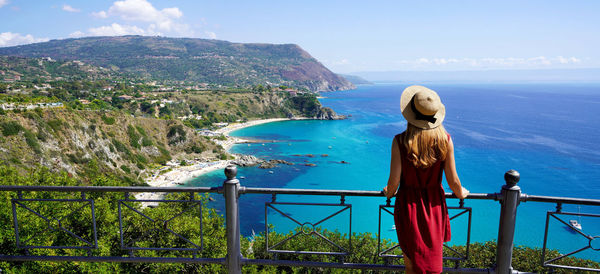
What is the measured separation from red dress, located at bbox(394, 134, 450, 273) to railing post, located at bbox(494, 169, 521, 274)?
0.74 meters

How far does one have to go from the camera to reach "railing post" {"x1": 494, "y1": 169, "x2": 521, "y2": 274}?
2.76 m

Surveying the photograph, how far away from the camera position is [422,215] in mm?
2369

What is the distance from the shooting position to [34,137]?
36.2 m

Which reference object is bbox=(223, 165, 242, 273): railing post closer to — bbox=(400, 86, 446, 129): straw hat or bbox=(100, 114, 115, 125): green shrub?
bbox=(400, 86, 446, 129): straw hat

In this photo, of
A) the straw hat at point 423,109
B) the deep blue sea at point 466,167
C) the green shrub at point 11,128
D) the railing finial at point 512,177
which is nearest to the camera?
the straw hat at point 423,109

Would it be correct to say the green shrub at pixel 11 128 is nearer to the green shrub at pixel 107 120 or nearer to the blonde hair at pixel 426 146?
the green shrub at pixel 107 120

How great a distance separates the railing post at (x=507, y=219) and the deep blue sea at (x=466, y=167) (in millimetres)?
29145

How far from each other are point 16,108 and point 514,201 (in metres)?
50.1

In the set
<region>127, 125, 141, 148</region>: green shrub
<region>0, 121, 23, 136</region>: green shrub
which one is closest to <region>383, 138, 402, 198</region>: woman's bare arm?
<region>0, 121, 23, 136</region>: green shrub

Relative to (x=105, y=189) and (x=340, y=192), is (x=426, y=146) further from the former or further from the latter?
(x=105, y=189)

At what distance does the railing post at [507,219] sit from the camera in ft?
9.05

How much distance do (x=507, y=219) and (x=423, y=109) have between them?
4.55 ft

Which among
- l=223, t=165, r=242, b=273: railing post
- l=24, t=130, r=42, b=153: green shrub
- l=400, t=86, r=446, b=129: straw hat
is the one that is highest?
l=400, t=86, r=446, b=129: straw hat

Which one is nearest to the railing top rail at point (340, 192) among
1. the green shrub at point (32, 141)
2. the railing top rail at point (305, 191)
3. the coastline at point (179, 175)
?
the railing top rail at point (305, 191)
